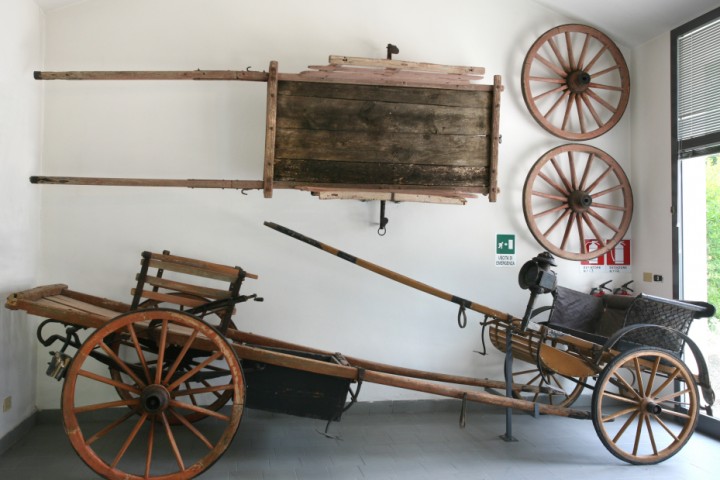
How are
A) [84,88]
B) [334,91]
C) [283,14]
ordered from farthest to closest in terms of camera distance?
[283,14], [84,88], [334,91]

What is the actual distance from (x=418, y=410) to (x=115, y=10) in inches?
152

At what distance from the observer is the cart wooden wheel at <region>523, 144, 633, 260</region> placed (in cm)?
461

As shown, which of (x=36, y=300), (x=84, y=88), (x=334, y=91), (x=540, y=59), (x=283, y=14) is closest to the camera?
(x=36, y=300)

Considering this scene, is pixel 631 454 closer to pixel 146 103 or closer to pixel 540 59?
pixel 540 59

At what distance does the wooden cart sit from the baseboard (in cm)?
30

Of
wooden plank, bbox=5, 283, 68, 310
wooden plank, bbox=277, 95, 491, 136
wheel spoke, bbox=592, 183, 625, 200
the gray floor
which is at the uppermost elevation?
wooden plank, bbox=277, 95, 491, 136

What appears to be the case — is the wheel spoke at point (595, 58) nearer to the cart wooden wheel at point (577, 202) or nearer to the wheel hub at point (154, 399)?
the cart wooden wheel at point (577, 202)

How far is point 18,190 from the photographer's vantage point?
357 cm

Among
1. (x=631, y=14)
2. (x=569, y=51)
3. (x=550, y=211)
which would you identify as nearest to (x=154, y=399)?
(x=550, y=211)

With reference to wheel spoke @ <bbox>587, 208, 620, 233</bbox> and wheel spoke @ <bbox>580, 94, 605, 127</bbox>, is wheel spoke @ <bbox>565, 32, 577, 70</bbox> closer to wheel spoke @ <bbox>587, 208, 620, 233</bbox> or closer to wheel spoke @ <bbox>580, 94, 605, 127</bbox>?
wheel spoke @ <bbox>580, 94, 605, 127</bbox>

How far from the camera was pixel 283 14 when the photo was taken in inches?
169

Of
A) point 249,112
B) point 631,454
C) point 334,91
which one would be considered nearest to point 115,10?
point 249,112

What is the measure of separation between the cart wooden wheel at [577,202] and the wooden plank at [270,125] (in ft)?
7.27

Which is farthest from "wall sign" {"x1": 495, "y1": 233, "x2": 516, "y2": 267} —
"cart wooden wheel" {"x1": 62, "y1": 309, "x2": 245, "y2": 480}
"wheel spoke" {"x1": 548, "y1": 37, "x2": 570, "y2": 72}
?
"cart wooden wheel" {"x1": 62, "y1": 309, "x2": 245, "y2": 480}
